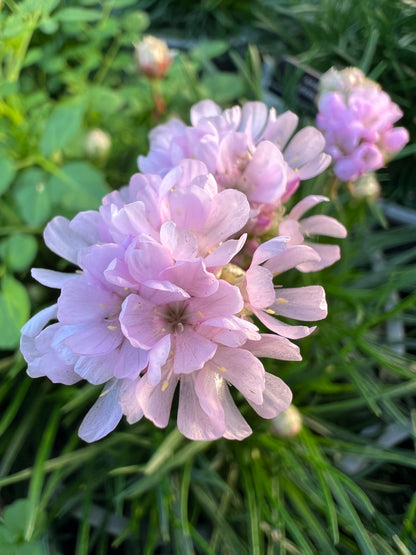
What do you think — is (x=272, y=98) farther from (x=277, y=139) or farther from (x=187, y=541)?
(x=187, y=541)

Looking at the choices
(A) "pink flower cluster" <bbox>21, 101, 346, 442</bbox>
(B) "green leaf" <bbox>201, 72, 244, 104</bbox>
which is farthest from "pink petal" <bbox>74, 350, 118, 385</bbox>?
(B) "green leaf" <bbox>201, 72, 244, 104</bbox>

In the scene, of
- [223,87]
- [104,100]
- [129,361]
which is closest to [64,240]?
[129,361]

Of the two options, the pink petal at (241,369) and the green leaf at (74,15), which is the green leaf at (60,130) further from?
the pink petal at (241,369)

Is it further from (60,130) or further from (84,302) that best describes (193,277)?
(60,130)

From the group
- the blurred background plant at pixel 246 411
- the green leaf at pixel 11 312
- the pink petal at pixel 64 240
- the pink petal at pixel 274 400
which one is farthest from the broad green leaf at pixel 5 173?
the pink petal at pixel 274 400

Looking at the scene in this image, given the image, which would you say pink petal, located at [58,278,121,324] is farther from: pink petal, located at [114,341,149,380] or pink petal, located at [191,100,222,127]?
pink petal, located at [191,100,222,127]

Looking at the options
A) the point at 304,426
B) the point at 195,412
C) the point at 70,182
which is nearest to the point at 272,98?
the point at 70,182
